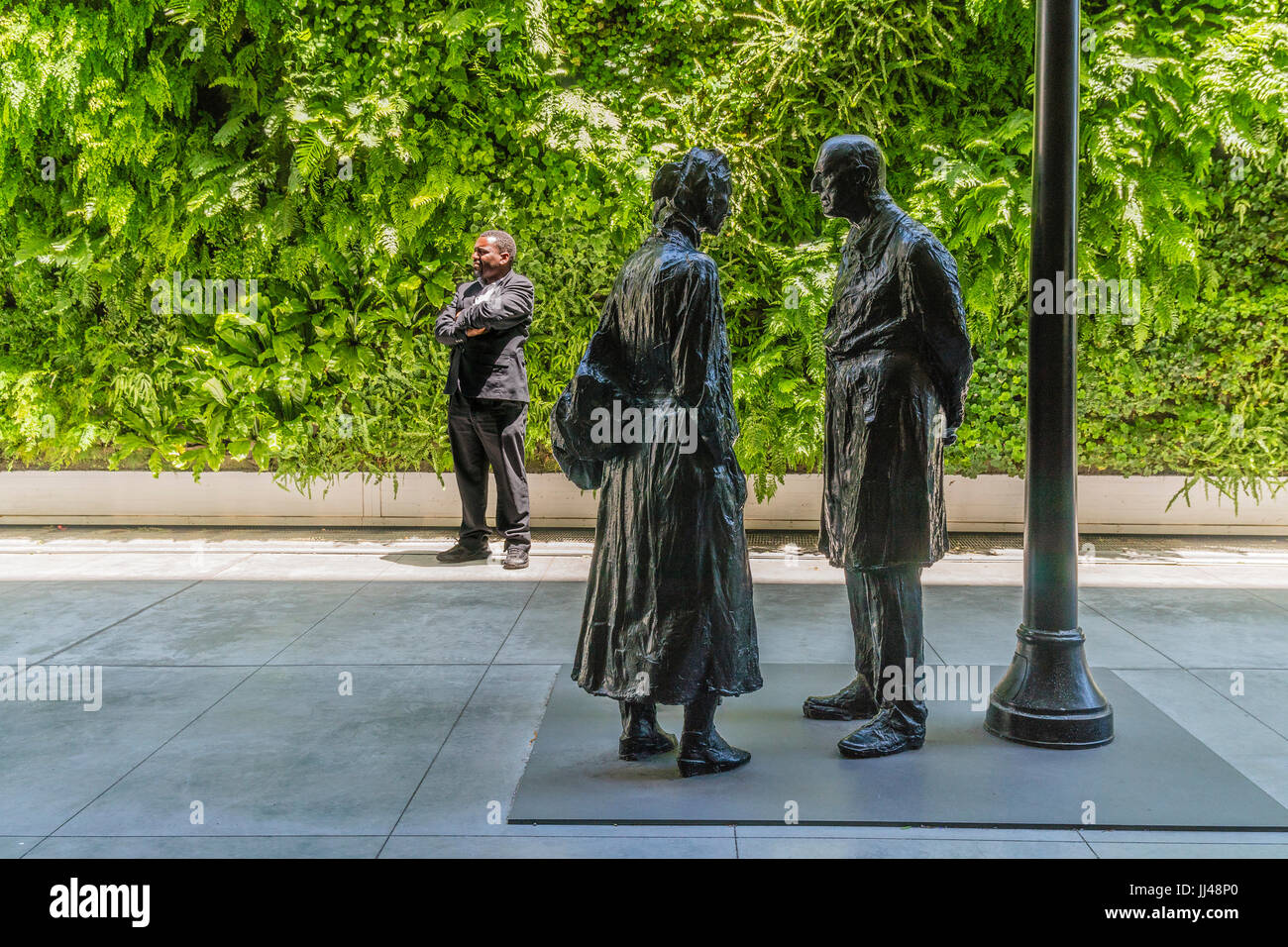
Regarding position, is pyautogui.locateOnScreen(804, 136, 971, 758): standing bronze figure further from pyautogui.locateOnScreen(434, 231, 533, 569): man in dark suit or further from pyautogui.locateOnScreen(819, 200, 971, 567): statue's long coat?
pyautogui.locateOnScreen(434, 231, 533, 569): man in dark suit

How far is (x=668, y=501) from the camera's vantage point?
12.1 feet

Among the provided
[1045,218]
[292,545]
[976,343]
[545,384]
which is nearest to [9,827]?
[1045,218]

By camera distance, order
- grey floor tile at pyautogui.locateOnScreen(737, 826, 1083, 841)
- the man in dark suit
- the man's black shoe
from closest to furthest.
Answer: grey floor tile at pyautogui.locateOnScreen(737, 826, 1083, 841)
the man in dark suit
the man's black shoe

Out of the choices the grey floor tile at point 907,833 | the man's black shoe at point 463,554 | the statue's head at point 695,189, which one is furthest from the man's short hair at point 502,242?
the grey floor tile at point 907,833

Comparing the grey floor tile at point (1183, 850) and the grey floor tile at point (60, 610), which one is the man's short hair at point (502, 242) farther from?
the grey floor tile at point (1183, 850)

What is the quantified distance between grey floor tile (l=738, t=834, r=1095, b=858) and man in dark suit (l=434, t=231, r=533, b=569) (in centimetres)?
447

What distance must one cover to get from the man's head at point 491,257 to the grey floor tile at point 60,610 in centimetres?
298

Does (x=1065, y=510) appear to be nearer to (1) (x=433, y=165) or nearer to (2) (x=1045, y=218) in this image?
(2) (x=1045, y=218)

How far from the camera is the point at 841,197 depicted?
4039 mm

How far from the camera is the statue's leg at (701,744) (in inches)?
147

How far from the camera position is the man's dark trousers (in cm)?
759

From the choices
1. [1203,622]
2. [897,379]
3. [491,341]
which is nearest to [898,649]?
[897,379]

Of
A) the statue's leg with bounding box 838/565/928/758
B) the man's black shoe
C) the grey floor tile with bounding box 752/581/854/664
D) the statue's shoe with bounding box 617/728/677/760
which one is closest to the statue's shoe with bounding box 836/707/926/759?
the statue's leg with bounding box 838/565/928/758

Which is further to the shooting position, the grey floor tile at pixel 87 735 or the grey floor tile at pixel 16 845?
the grey floor tile at pixel 87 735
